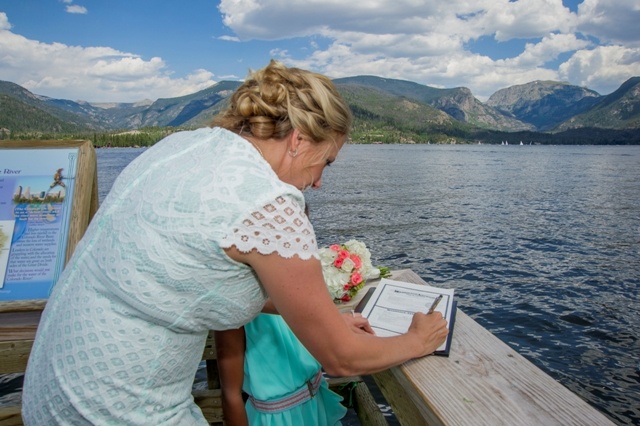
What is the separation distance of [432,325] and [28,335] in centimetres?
231

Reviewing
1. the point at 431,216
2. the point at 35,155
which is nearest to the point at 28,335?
the point at 35,155

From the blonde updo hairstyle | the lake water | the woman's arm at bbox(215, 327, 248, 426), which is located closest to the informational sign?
the woman's arm at bbox(215, 327, 248, 426)

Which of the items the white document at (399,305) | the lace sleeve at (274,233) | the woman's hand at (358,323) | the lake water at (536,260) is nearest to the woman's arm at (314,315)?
the lace sleeve at (274,233)

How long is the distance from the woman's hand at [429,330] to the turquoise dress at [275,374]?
0.87m

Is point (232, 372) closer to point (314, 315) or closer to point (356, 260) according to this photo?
point (356, 260)

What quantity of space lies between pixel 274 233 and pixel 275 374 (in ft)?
5.19

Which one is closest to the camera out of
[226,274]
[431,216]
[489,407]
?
[226,274]

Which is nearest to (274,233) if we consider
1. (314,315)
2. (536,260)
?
(314,315)

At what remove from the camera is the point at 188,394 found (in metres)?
1.86

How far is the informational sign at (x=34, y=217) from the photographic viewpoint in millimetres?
3270

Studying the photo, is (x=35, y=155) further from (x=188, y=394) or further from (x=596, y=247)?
(x=596, y=247)

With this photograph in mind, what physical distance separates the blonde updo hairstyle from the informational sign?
7.24 ft

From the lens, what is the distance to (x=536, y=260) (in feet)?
56.1

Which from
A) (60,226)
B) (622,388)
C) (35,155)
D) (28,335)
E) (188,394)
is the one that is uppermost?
(35,155)
